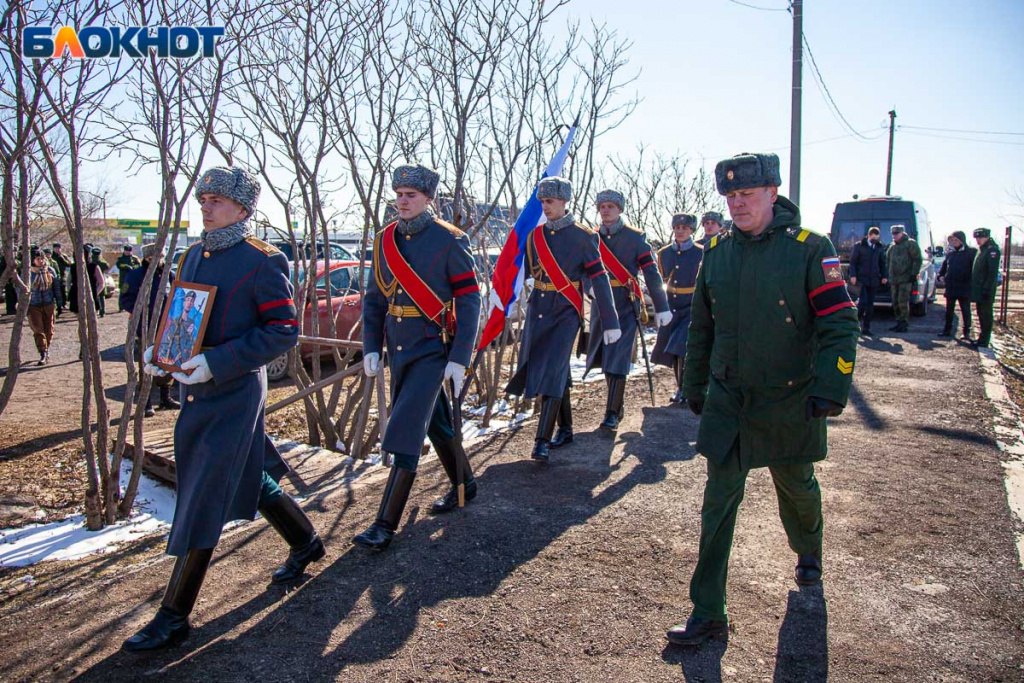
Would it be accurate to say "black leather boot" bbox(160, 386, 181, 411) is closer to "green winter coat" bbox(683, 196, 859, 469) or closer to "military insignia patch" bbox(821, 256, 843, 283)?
"green winter coat" bbox(683, 196, 859, 469)

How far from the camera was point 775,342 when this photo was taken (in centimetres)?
308

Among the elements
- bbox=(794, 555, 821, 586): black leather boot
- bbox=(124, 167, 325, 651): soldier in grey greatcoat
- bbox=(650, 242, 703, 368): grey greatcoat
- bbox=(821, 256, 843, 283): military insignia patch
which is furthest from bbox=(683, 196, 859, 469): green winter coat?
bbox=(650, 242, 703, 368): grey greatcoat

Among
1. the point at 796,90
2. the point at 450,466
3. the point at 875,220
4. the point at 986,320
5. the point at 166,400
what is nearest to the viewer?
the point at 450,466

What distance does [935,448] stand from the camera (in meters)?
5.93

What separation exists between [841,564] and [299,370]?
399cm

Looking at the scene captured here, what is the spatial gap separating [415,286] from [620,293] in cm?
328

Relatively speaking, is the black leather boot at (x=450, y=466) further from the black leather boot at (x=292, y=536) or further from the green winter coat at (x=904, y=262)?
the green winter coat at (x=904, y=262)

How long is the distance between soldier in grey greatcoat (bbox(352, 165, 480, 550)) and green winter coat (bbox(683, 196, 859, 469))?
1.38 meters

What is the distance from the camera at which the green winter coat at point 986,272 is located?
11.7 metres

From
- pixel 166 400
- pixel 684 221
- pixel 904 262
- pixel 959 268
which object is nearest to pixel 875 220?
pixel 904 262

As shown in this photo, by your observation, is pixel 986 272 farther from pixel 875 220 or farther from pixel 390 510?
pixel 390 510

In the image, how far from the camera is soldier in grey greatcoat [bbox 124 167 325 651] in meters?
3.06

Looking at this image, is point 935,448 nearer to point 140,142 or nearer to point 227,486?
point 227,486

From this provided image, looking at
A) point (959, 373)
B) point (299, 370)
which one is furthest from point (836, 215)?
point (299, 370)
